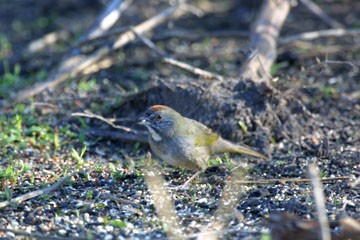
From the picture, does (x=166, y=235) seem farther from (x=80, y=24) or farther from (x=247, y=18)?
(x=80, y=24)

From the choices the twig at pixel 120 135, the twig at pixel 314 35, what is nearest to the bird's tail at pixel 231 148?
the twig at pixel 120 135

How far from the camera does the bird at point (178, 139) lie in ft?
17.5

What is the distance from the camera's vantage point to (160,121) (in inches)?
212

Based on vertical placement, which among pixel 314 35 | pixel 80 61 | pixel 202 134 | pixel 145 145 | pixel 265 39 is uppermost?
pixel 314 35

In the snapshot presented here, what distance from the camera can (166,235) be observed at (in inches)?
160

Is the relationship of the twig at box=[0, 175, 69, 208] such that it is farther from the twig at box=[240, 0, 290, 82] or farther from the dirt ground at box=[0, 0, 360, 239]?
the twig at box=[240, 0, 290, 82]

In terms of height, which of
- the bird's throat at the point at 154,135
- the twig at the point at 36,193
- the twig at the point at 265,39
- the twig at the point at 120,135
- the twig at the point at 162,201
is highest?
the twig at the point at 265,39

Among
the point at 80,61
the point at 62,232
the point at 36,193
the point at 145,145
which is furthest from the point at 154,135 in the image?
the point at 80,61

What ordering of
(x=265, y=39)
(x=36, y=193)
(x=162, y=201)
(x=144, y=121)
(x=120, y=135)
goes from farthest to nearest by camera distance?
(x=265, y=39) → (x=120, y=135) → (x=144, y=121) → (x=162, y=201) → (x=36, y=193)

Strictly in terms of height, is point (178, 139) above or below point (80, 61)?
below

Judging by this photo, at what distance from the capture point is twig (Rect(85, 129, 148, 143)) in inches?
238

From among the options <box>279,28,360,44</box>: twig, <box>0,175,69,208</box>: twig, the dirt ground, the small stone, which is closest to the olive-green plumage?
the dirt ground

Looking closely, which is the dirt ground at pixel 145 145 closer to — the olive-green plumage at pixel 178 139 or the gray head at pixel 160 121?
the olive-green plumage at pixel 178 139

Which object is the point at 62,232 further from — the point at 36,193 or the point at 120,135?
the point at 120,135
